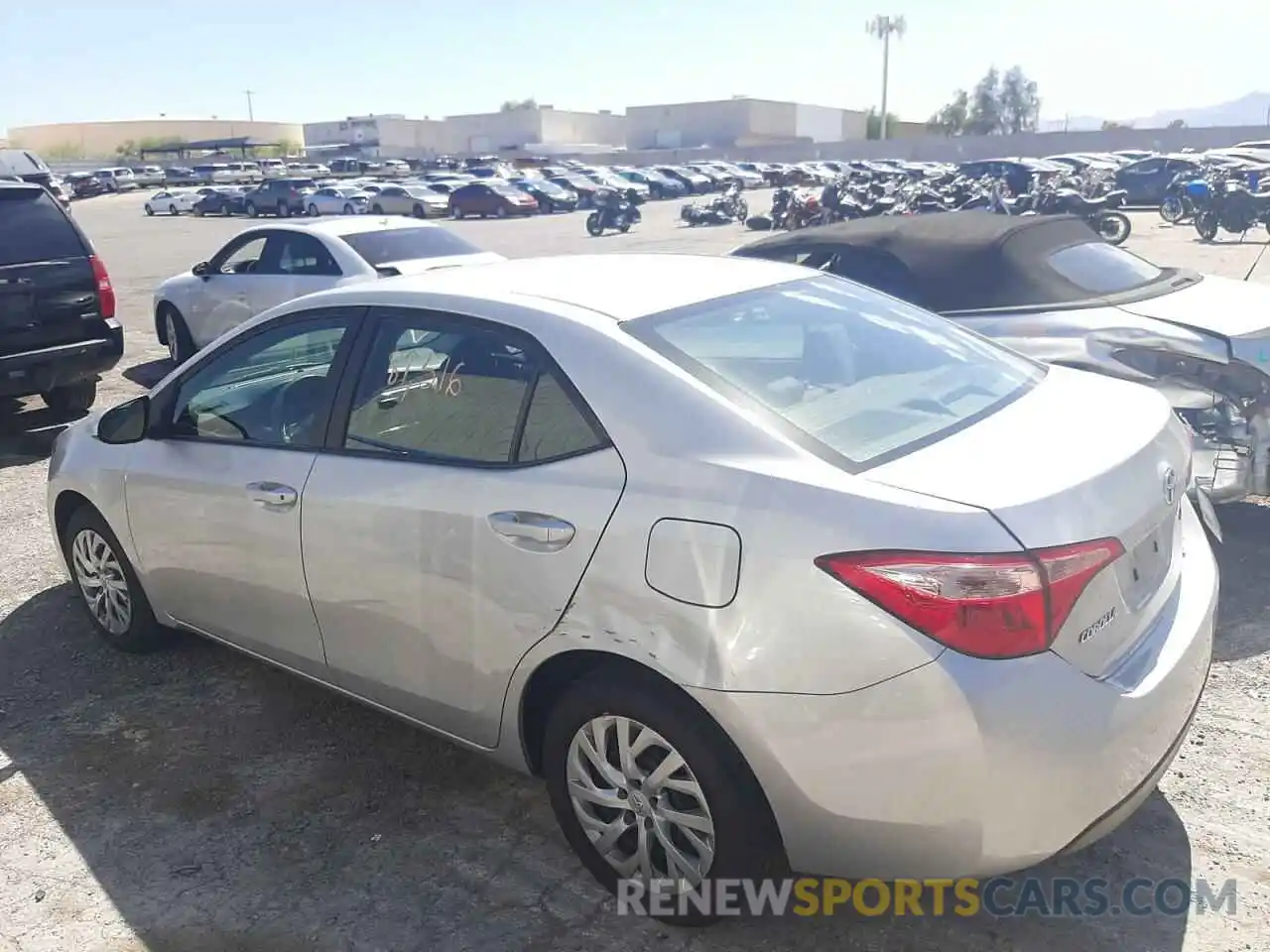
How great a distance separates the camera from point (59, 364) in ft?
26.6

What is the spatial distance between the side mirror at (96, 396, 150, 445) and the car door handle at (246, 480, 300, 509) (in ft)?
2.62

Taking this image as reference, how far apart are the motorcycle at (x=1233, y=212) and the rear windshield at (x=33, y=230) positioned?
21380mm

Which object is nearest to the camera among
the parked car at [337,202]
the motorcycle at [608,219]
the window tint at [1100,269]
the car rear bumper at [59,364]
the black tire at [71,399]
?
the window tint at [1100,269]

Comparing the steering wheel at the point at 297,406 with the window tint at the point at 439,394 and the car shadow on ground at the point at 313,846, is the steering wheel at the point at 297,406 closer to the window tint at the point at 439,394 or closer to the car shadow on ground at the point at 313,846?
the window tint at the point at 439,394

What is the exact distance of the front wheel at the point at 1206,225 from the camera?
2228 centimetres

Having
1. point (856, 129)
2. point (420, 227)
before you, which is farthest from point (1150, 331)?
point (856, 129)

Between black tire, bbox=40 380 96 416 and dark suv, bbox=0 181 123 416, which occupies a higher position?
dark suv, bbox=0 181 123 416

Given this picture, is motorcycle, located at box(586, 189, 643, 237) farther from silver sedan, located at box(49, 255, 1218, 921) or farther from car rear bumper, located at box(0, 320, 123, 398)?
silver sedan, located at box(49, 255, 1218, 921)

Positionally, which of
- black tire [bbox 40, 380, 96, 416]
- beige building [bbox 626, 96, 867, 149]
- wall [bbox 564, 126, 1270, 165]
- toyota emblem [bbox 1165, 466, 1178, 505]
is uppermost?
beige building [bbox 626, 96, 867, 149]

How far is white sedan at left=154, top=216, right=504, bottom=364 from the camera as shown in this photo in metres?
9.55

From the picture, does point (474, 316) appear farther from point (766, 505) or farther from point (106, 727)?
point (106, 727)

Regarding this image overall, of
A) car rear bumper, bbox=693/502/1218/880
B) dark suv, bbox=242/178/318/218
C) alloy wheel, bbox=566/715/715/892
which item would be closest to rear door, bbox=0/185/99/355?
alloy wheel, bbox=566/715/715/892

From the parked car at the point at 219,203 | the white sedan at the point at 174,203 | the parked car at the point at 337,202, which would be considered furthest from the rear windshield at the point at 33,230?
the white sedan at the point at 174,203

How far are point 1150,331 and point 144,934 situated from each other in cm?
494
